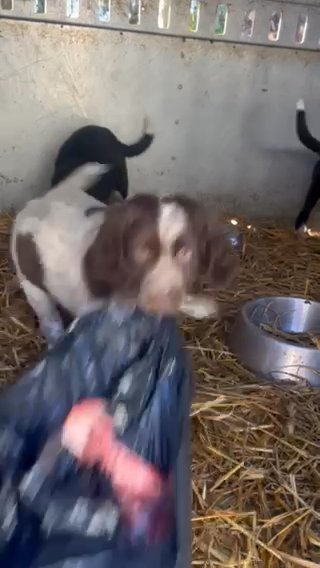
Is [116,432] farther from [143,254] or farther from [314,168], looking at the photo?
[314,168]

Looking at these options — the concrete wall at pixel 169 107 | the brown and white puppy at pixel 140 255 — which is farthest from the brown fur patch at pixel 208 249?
the concrete wall at pixel 169 107

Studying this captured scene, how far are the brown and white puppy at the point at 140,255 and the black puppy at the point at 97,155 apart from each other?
748 mm

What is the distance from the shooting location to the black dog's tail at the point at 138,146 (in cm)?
251

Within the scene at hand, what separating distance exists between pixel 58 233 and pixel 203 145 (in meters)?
1.28

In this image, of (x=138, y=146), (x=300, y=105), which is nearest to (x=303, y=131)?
(x=300, y=105)

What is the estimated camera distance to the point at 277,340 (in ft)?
5.38

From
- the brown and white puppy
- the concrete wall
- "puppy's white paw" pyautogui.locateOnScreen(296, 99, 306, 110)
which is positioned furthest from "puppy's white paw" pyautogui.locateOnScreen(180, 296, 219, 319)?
"puppy's white paw" pyautogui.locateOnScreen(296, 99, 306, 110)

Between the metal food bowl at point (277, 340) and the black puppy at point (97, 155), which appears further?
the black puppy at point (97, 155)

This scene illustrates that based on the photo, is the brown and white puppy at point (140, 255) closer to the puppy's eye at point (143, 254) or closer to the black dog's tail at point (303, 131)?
the puppy's eye at point (143, 254)

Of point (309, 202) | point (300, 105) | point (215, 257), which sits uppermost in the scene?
point (215, 257)

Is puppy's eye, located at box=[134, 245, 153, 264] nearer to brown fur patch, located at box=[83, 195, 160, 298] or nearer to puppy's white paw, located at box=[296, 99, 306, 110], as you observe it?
brown fur patch, located at box=[83, 195, 160, 298]

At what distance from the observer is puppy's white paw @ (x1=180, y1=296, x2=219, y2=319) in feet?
5.20

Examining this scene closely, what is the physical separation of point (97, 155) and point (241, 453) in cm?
126

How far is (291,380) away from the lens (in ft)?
5.40
